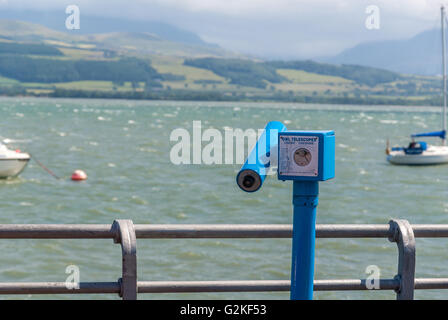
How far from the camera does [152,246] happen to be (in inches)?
850

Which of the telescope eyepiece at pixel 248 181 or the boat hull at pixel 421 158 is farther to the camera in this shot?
the boat hull at pixel 421 158

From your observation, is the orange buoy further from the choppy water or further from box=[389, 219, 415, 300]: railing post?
box=[389, 219, 415, 300]: railing post

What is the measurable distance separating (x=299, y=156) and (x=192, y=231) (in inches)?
42.2

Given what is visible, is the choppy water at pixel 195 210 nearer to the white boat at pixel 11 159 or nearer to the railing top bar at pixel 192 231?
the white boat at pixel 11 159

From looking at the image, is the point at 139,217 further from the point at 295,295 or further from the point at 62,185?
the point at 295,295

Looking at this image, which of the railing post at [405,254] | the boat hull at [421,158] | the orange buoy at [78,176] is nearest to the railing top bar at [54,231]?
the railing post at [405,254]

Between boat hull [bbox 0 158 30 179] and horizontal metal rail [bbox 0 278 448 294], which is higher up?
horizontal metal rail [bbox 0 278 448 294]

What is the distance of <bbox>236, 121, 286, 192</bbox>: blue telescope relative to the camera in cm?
414

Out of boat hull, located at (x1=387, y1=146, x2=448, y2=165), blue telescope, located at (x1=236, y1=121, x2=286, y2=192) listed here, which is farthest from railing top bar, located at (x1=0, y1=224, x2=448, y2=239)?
boat hull, located at (x1=387, y1=146, x2=448, y2=165)

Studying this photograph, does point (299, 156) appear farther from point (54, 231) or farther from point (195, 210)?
point (195, 210)

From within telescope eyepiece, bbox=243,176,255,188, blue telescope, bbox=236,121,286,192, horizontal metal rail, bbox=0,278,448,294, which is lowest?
horizontal metal rail, bbox=0,278,448,294

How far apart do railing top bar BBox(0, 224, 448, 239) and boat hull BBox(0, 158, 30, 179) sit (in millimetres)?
31430

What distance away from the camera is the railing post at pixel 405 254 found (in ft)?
16.5
